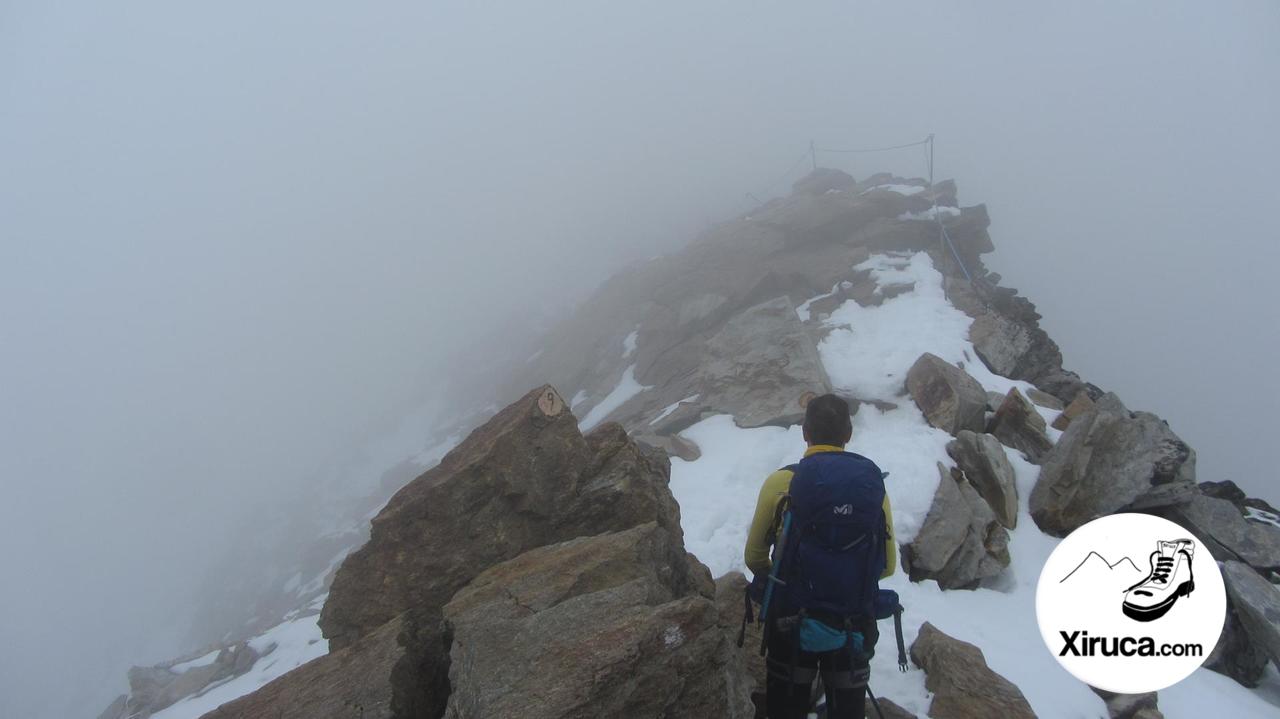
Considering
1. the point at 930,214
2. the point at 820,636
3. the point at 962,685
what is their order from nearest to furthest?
the point at 820,636 → the point at 962,685 → the point at 930,214

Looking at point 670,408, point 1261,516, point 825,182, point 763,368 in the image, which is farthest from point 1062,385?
point 825,182

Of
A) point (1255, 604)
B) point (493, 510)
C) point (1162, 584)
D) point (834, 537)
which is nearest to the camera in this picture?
point (834, 537)

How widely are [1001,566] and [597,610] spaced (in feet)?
27.5

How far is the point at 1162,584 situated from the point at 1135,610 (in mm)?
813

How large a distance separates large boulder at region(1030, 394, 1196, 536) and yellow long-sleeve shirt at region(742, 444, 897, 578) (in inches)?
343

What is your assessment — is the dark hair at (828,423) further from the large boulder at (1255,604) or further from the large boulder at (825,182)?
the large boulder at (825,182)

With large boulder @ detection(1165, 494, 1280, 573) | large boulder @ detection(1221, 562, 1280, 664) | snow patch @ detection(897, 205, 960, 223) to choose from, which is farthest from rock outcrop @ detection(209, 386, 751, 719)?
snow patch @ detection(897, 205, 960, 223)

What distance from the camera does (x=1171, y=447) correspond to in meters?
11.2

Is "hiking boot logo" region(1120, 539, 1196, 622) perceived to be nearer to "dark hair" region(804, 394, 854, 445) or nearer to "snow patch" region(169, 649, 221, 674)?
"dark hair" region(804, 394, 854, 445)

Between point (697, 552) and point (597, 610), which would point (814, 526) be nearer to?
point (597, 610)

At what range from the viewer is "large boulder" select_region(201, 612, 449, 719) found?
4566mm

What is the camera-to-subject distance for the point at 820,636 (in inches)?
161

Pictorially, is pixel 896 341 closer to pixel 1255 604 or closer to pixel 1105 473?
pixel 1105 473

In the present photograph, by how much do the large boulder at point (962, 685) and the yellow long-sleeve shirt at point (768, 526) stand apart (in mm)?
2653
